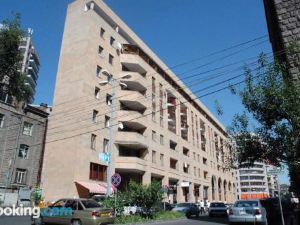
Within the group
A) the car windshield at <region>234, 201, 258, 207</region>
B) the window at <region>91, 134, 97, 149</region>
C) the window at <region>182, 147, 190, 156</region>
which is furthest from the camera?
the window at <region>182, 147, 190, 156</region>

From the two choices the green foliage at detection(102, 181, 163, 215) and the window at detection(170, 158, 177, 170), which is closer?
the green foliage at detection(102, 181, 163, 215)

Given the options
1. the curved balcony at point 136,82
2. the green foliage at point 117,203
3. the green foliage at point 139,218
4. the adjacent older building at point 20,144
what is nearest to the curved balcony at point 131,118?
the curved balcony at point 136,82

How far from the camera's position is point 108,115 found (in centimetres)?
3853

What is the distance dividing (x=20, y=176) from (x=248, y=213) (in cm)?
2400

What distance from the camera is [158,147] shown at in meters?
46.9

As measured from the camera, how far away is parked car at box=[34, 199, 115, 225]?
15.4m

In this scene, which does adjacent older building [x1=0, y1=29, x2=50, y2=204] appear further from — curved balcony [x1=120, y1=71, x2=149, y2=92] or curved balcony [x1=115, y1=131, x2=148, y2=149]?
curved balcony [x1=120, y1=71, x2=149, y2=92]

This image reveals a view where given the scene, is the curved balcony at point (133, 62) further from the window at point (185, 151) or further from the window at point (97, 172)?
the window at point (185, 151)

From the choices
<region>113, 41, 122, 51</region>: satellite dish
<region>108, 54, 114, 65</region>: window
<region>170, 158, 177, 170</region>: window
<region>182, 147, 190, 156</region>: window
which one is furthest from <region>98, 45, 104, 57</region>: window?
<region>182, 147, 190, 156</region>: window

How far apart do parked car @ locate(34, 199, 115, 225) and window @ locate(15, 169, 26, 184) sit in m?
17.7

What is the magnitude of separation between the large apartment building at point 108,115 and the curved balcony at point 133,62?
0.14 m

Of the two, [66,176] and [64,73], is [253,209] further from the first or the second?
[64,73]

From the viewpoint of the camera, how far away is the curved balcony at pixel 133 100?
136 ft

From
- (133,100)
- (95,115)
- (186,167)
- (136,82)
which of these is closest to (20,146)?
(95,115)
